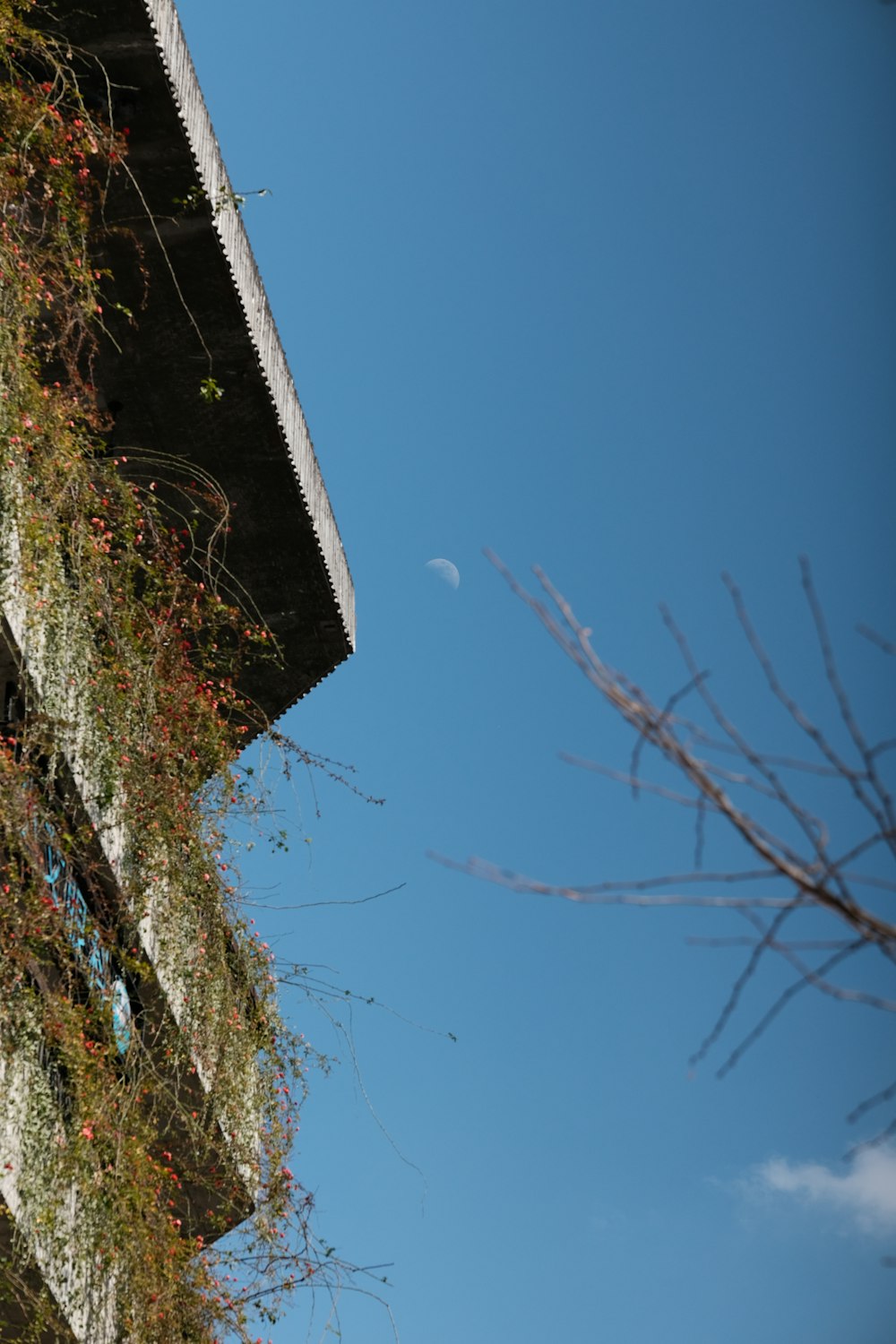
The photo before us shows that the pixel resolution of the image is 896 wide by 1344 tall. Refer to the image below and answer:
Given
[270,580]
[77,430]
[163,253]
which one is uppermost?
[270,580]

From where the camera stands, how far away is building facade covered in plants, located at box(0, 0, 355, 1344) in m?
6.92

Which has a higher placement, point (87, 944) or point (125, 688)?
point (125, 688)

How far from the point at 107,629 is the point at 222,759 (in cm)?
139

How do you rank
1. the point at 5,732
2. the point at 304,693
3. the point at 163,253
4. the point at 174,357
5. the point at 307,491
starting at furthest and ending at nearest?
1. the point at 304,693
2. the point at 307,491
3. the point at 174,357
4. the point at 163,253
5. the point at 5,732

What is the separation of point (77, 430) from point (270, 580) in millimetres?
3119

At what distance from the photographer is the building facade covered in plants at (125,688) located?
692 cm

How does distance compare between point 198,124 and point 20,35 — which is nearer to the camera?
point 20,35

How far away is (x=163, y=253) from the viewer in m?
8.59

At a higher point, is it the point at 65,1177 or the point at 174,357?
the point at 174,357

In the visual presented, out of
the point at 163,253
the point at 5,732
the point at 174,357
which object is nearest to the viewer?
the point at 5,732

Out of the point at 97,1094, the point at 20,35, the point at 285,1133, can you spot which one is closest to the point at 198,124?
the point at 20,35

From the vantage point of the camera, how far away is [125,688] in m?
8.03

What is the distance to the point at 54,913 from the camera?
6.88 meters

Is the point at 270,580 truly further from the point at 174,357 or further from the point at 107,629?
the point at 107,629
